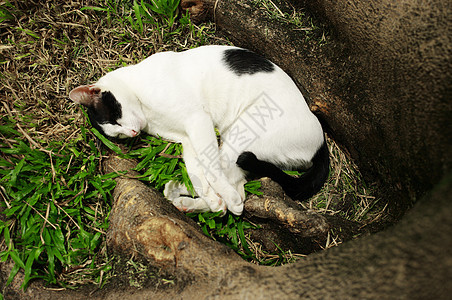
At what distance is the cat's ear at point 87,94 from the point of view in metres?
2.04

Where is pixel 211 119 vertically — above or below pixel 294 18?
below

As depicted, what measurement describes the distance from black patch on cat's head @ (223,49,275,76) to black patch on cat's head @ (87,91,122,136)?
923mm

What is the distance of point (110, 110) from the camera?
211cm

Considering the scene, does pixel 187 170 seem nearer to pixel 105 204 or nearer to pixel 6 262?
pixel 105 204

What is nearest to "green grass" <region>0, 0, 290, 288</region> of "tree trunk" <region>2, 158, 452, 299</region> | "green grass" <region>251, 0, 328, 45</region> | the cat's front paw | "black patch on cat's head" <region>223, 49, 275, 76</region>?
the cat's front paw

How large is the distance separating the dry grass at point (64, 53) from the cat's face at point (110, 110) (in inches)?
12.7

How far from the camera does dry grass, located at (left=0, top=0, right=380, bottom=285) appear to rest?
234 centimetres

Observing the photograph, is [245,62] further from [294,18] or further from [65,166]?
[65,166]

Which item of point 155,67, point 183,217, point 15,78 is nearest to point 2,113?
point 15,78

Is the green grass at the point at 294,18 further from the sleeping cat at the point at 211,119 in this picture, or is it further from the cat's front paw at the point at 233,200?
the cat's front paw at the point at 233,200

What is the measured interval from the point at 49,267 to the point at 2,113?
1411 mm

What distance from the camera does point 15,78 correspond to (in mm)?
2436

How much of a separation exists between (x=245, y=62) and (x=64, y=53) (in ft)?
5.46

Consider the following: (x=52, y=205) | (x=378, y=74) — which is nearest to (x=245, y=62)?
(x=378, y=74)
